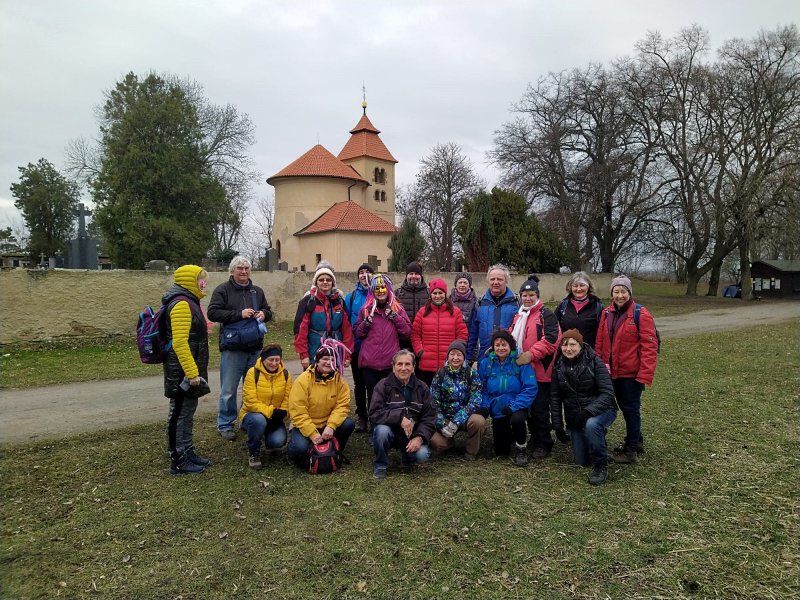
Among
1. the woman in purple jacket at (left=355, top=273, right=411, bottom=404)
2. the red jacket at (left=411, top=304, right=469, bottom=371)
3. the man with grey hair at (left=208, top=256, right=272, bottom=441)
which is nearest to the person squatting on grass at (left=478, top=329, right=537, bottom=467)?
the red jacket at (left=411, top=304, right=469, bottom=371)

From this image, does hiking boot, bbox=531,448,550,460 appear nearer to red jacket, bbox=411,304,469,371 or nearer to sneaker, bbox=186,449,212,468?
red jacket, bbox=411,304,469,371

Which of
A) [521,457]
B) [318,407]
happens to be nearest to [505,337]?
[521,457]

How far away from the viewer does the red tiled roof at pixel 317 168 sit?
109 feet

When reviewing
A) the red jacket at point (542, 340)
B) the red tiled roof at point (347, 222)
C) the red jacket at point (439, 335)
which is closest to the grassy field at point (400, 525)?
the red jacket at point (542, 340)

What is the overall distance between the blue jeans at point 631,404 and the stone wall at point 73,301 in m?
10.6

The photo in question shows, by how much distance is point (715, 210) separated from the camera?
26.0 m

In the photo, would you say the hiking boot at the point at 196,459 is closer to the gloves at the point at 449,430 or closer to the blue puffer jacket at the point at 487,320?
the gloves at the point at 449,430

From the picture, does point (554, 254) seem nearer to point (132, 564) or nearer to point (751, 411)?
point (751, 411)

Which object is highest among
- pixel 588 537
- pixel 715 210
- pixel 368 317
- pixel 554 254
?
pixel 715 210

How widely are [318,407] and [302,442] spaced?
0.33 meters

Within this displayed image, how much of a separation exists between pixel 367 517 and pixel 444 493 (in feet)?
2.39

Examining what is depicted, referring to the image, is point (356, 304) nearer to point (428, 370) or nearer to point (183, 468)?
point (428, 370)

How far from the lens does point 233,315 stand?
5.43 meters

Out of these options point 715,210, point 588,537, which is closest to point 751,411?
point 588,537
